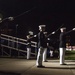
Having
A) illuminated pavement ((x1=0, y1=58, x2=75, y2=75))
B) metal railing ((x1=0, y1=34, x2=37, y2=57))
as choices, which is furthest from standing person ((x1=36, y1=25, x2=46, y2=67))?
metal railing ((x1=0, y1=34, x2=37, y2=57))

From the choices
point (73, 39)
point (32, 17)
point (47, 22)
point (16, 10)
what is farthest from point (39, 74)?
point (47, 22)

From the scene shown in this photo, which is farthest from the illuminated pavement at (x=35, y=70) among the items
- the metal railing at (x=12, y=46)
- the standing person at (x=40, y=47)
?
the metal railing at (x=12, y=46)

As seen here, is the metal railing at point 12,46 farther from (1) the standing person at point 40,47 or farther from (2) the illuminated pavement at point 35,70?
(1) the standing person at point 40,47

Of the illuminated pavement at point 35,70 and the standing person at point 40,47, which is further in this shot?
the standing person at point 40,47

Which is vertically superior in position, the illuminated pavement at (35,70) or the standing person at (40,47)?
the standing person at (40,47)

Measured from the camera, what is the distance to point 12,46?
23.2 m

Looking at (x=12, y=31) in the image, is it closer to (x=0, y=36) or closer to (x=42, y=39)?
(x=0, y=36)

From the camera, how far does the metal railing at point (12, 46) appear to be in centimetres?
2250

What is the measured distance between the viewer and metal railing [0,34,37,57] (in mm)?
22500

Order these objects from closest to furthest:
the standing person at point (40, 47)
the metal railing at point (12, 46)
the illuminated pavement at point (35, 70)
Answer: the illuminated pavement at point (35, 70)
the standing person at point (40, 47)
the metal railing at point (12, 46)

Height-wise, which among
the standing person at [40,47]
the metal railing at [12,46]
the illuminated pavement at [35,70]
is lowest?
the illuminated pavement at [35,70]

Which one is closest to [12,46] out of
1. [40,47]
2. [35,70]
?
[40,47]

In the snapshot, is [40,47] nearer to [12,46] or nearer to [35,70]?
[35,70]

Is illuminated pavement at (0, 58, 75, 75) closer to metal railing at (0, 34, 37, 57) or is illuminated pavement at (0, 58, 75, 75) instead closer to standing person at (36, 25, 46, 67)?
standing person at (36, 25, 46, 67)
